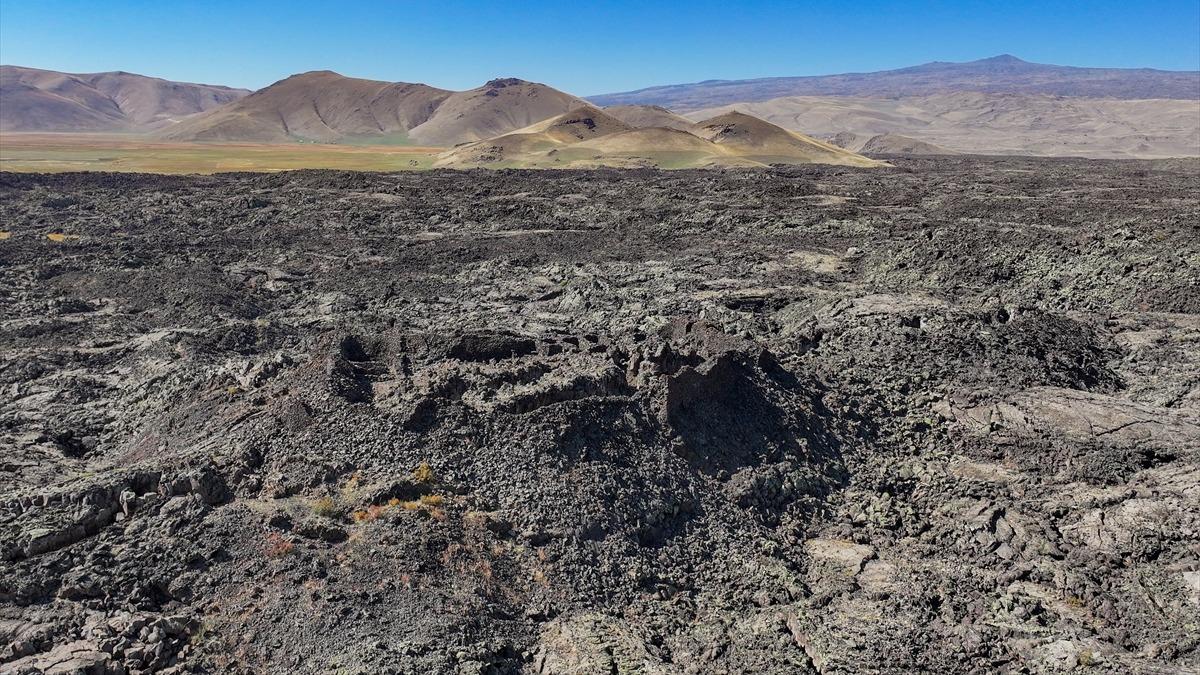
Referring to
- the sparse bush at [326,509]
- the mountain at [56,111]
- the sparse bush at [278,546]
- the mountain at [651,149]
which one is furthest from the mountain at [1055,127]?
the mountain at [56,111]

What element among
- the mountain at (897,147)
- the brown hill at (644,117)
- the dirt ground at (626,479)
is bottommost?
the dirt ground at (626,479)

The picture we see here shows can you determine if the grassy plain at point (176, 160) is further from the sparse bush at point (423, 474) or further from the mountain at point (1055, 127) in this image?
the mountain at point (1055, 127)

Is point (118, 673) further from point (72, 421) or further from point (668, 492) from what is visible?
point (72, 421)

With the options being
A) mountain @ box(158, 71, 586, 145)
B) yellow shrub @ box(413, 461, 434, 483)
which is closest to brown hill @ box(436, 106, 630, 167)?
mountain @ box(158, 71, 586, 145)

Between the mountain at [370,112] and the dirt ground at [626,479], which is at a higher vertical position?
the mountain at [370,112]

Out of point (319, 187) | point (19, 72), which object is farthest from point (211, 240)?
point (19, 72)

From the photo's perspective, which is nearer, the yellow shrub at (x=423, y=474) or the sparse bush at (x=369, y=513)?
the sparse bush at (x=369, y=513)

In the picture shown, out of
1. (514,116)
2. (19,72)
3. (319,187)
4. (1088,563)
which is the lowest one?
(1088,563)

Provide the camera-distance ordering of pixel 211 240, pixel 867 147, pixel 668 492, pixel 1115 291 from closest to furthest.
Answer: pixel 668 492, pixel 1115 291, pixel 211 240, pixel 867 147
